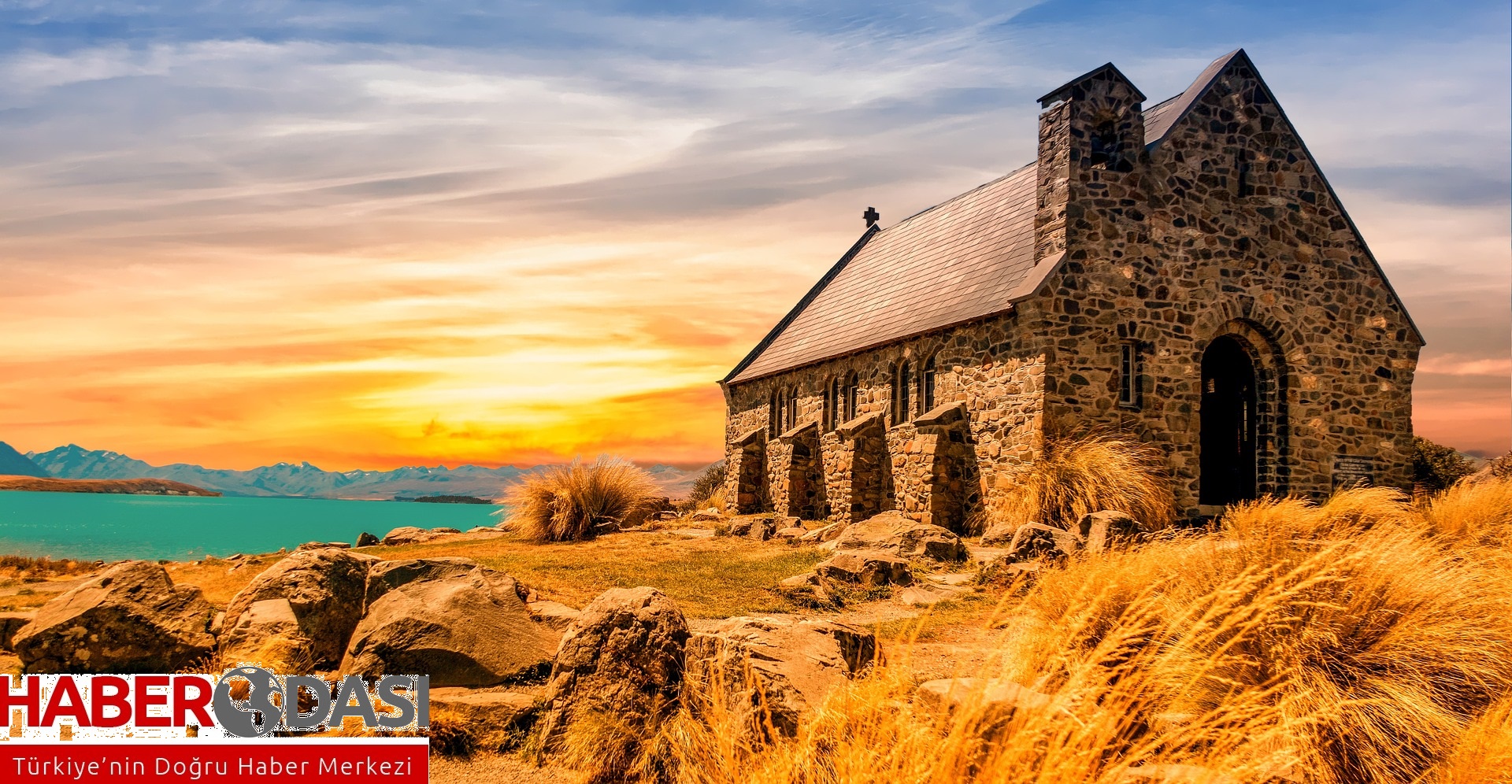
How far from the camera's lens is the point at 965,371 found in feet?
60.1

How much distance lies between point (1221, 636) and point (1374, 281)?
1788 centimetres

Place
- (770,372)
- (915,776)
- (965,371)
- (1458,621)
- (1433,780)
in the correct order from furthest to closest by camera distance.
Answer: (770,372) → (965,371) → (1458,621) → (1433,780) → (915,776)

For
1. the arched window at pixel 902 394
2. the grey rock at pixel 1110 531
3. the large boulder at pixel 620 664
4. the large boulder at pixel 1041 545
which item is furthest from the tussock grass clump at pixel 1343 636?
the arched window at pixel 902 394

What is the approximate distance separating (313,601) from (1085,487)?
11.8 metres

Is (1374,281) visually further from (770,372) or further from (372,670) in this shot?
(372,670)

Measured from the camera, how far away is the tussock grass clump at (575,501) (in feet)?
61.4

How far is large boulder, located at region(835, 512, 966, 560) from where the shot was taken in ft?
41.6

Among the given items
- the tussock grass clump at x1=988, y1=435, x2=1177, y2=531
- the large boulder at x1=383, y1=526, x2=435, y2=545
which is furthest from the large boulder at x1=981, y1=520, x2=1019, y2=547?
the large boulder at x1=383, y1=526, x2=435, y2=545

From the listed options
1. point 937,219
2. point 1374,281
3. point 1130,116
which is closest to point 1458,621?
point 1130,116

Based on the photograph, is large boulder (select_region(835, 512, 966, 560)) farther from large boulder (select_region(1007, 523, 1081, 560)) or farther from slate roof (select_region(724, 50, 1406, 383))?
slate roof (select_region(724, 50, 1406, 383))

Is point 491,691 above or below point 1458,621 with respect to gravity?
below

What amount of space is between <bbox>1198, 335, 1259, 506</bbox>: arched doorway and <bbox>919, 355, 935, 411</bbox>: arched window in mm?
5791

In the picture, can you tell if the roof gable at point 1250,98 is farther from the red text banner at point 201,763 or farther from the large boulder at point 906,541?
the red text banner at point 201,763

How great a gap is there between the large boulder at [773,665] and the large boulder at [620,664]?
229mm
